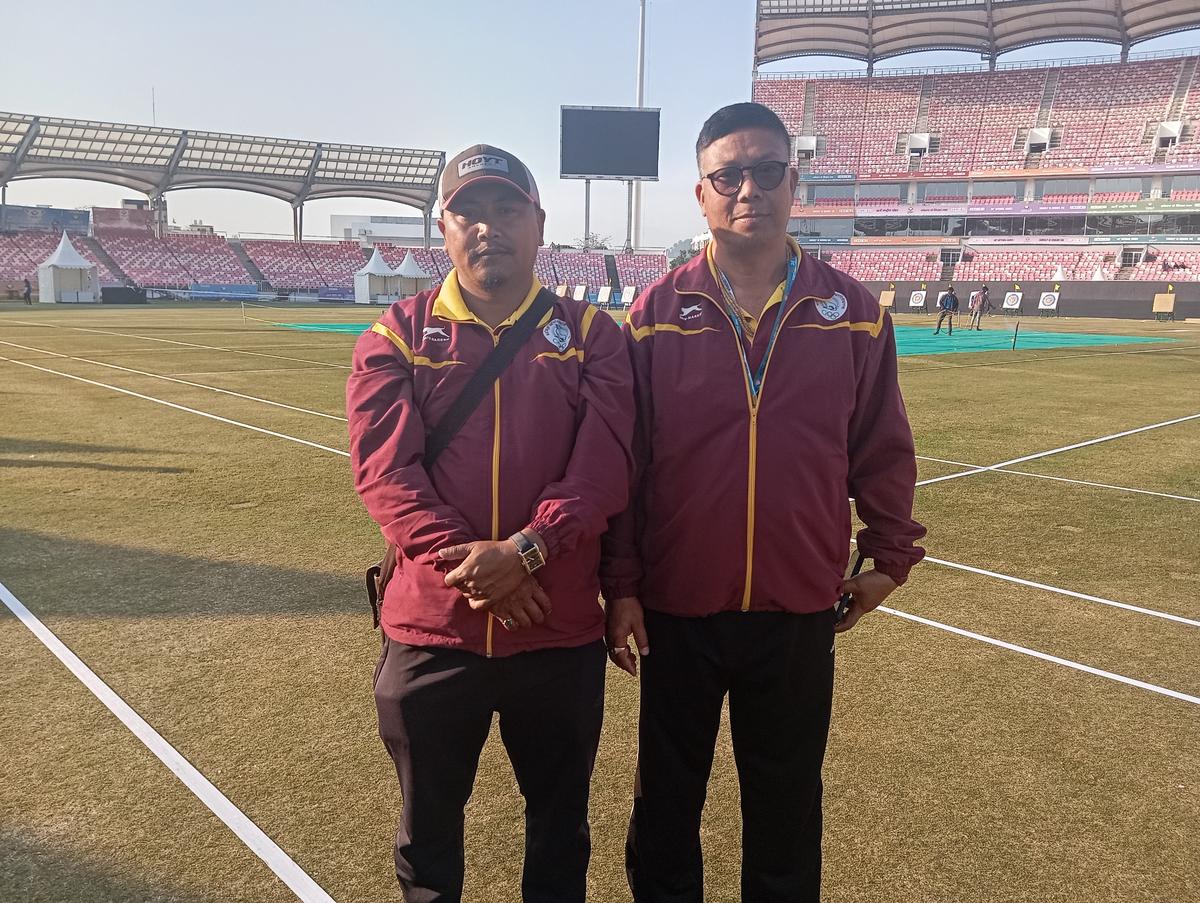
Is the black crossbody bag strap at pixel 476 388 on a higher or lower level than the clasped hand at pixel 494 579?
higher

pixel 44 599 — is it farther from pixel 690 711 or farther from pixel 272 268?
pixel 272 268

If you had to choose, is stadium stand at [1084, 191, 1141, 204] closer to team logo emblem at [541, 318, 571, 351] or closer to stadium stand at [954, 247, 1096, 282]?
stadium stand at [954, 247, 1096, 282]

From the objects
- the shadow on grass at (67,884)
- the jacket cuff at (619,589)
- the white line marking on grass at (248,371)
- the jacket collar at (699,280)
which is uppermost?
the jacket collar at (699,280)

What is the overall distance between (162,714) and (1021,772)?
11.7 feet

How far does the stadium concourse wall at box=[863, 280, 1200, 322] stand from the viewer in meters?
44.1

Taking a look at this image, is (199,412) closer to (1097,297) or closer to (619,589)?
(619,589)

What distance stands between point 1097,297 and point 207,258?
188 feet

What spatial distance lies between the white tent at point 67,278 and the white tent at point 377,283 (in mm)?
14499

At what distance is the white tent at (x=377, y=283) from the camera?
2055 inches

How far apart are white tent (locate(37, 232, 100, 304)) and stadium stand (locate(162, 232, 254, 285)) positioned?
1222 centimetres

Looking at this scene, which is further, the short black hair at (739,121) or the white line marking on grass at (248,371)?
the white line marking on grass at (248,371)

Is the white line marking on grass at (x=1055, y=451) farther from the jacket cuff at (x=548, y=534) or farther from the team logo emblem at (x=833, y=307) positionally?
the jacket cuff at (x=548, y=534)

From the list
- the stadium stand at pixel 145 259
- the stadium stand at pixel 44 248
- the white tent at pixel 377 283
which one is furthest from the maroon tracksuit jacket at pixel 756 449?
the stadium stand at pixel 145 259

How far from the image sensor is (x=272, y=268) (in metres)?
63.7
